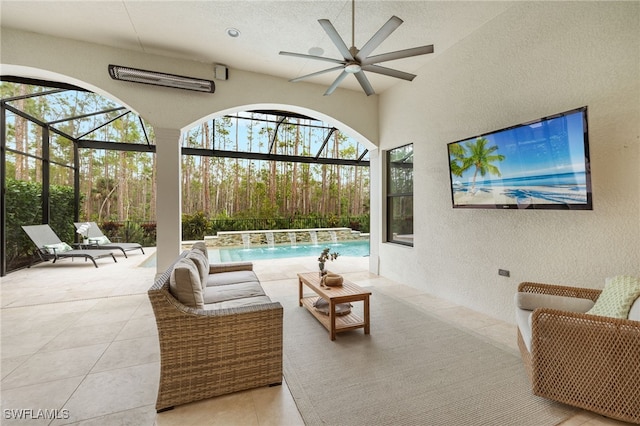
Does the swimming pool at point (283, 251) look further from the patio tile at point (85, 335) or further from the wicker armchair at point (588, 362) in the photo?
the wicker armchair at point (588, 362)

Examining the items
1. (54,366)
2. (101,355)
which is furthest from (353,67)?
(54,366)

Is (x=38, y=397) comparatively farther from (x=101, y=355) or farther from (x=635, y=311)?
(x=635, y=311)

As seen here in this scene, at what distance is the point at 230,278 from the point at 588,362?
123 inches

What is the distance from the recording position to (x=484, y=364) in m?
2.21

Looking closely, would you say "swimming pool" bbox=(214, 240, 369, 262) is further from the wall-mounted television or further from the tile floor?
the wall-mounted television

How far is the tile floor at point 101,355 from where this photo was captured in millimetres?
1655

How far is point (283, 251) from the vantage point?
873 cm

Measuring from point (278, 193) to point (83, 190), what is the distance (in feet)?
20.0

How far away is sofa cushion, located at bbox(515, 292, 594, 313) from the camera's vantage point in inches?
83.0

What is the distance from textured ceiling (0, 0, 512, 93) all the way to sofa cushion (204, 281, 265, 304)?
3079 millimetres

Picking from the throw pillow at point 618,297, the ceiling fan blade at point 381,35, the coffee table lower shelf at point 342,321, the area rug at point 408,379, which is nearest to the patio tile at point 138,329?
the area rug at point 408,379

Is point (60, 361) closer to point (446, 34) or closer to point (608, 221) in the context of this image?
point (608, 221)

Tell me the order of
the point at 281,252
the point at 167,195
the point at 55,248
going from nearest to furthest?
1. the point at 167,195
2. the point at 55,248
3. the point at 281,252

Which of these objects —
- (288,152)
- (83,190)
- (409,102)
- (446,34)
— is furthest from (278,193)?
(446,34)
